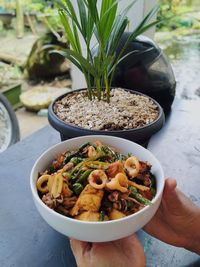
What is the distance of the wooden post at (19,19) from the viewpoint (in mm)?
2880

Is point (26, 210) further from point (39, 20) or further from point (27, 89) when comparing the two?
point (39, 20)

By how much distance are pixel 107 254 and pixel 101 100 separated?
33 centimetres

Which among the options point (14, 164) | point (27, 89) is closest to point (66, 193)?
point (14, 164)

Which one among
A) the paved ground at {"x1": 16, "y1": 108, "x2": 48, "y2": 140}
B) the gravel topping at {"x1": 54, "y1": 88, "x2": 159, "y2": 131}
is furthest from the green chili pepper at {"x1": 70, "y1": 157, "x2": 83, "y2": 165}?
the paved ground at {"x1": 16, "y1": 108, "x2": 48, "y2": 140}

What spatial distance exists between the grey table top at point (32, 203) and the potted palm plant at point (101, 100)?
0.16m

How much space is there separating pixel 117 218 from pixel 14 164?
1.24 feet

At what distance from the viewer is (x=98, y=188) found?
0.42 m

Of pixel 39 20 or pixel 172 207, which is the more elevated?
pixel 172 207

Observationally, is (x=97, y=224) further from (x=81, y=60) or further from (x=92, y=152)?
(x=81, y=60)

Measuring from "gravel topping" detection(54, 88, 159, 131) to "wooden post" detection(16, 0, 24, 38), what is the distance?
252 cm

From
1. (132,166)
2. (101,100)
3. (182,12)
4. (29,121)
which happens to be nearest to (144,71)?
(101,100)

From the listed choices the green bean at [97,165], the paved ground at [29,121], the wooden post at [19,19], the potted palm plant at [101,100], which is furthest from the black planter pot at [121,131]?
the wooden post at [19,19]

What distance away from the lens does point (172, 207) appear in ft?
1.87

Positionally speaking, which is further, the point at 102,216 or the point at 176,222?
the point at 176,222
